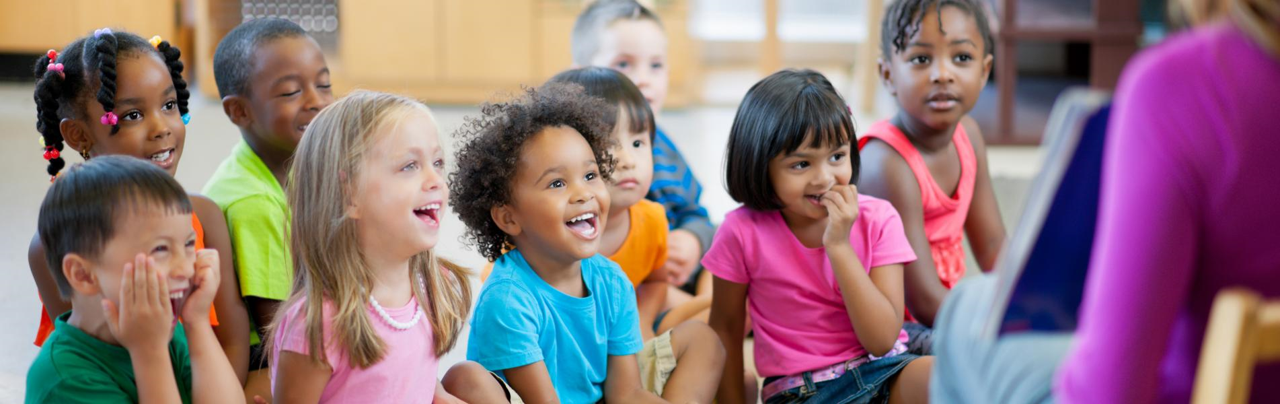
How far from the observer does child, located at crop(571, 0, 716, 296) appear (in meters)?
2.16

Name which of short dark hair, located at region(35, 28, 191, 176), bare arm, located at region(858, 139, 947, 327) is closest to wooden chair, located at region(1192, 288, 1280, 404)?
bare arm, located at region(858, 139, 947, 327)

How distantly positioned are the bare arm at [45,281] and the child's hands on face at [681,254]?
101cm

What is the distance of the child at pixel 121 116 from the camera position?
4.93 feet

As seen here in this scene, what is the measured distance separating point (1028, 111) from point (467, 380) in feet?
11.0

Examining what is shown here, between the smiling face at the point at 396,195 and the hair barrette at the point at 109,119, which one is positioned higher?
the hair barrette at the point at 109,119

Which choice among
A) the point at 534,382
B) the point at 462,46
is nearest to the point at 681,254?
the point at 534,382

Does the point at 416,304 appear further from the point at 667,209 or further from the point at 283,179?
the point at 667,209

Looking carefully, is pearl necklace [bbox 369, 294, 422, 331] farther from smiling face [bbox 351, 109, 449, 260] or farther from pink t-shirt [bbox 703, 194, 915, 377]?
pink t-shirt [bbox 703, 194, 915, 377]

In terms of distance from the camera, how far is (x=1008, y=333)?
899mm

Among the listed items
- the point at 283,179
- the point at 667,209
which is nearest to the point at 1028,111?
the point at 667,209

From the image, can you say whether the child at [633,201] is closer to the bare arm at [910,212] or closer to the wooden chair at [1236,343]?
the bare arm at [910,212]

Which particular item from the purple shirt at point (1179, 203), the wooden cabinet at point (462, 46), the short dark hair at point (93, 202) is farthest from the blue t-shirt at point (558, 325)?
the wooden cabinet at point (462, 46)

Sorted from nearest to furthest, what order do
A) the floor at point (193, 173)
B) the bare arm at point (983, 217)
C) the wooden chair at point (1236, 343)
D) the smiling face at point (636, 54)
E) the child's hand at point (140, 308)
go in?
the wooden chair at point (1236, 343)
the child's hand at point (140, 308)
the bare arm at point (983, 217)
the floor at point (193, 173)
the smiling face at point (636, 54)

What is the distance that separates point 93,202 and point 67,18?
13.2ft
